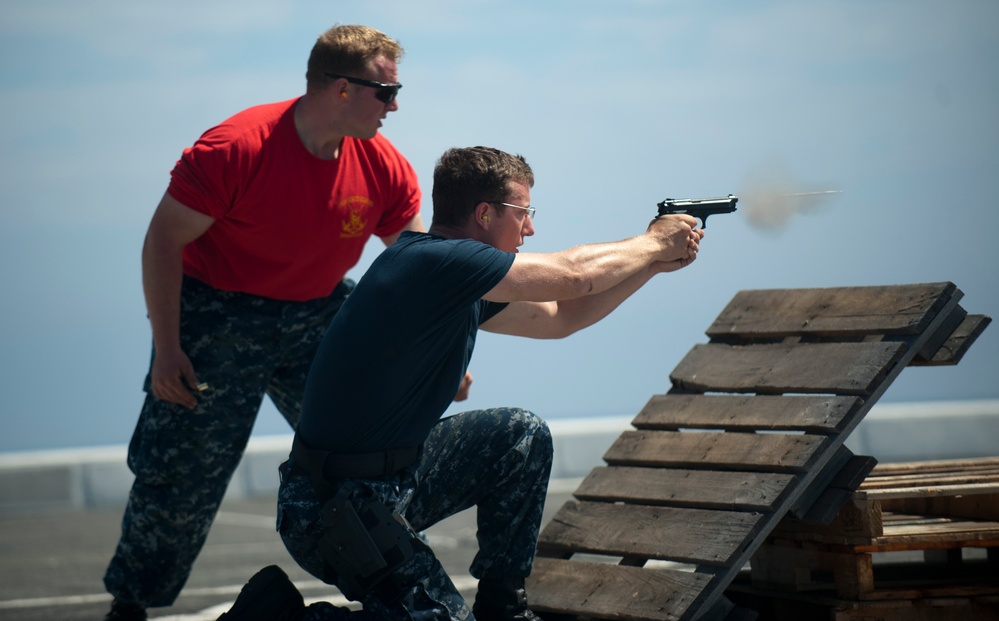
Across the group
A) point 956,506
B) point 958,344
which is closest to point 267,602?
point 958,344

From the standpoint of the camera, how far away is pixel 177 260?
13.5ft

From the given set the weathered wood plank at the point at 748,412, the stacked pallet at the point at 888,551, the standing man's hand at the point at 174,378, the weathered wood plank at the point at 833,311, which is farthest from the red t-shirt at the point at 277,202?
the stacked pallet at the point at 888,551

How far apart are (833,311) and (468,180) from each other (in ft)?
5.28

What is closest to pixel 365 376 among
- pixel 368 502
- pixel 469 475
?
pixel 368 502

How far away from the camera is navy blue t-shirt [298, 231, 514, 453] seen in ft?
10.5

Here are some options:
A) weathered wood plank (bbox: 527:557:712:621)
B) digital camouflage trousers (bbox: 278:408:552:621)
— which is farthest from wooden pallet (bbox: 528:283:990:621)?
digital camouflage trousers (bbox: 278:408:552:621)

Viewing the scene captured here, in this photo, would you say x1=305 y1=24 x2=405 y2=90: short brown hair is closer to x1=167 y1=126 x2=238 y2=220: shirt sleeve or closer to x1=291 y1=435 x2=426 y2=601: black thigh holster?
x1=167 y1=126 x2=238 y2=220: shirt sleeve

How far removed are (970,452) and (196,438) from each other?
10.1 m

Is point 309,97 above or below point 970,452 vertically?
above

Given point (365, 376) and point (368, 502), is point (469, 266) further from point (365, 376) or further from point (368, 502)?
point (368, 502)

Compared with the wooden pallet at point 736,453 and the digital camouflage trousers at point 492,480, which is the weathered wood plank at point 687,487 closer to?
the wooden pallet at point 736,453

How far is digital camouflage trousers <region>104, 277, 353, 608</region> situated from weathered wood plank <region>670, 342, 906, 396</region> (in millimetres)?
1526

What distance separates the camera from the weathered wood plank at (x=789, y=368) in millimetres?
3850

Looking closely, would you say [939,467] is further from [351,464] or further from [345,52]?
[345,52]
